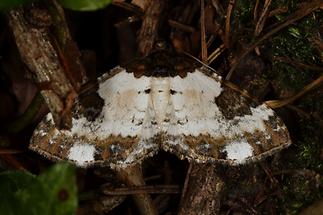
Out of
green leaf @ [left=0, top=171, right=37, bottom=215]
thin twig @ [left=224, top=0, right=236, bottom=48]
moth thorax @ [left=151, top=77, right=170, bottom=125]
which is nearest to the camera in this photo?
green leaf @ [left=0, top=171, right=37, bottom=215]

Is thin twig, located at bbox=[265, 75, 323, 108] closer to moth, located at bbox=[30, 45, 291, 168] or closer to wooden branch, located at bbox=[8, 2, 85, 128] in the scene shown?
moth, located at bbox=[30, 45, 291, 168]

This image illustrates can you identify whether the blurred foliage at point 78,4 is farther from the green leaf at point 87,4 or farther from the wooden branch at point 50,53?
the wooden branch at point 50,53

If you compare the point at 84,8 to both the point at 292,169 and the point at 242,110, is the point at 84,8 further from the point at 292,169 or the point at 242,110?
the point at 292,169

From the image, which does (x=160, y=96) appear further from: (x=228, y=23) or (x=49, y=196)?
(x=49, y=196)

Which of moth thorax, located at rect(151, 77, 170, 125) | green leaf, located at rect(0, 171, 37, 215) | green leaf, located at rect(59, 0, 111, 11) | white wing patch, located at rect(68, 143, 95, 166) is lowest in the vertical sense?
white wing patch, located at rect(68, 143, 95, 166)

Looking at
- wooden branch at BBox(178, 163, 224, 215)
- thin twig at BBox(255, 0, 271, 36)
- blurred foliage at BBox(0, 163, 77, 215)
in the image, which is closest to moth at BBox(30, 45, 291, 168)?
wooden branch at BBox(178, 163, 224, 215)

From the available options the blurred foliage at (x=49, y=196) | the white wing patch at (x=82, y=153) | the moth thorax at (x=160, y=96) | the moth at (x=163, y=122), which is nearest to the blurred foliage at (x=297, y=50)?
the moth at (x=163, y=122)

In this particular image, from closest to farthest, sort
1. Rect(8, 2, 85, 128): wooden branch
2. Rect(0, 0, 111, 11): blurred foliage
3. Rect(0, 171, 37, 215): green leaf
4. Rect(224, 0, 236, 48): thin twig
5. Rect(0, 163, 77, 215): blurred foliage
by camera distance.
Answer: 1. Rect(0, 163, 77, 215): blurred foliage
2. Rect(0, 0, 111, 11): blurred foliage
3. Rect(0, 171, 37, 215): green leaf
4. Rect(8, 2, 85, 128): wooden branch
5. Rect(224, 0, 236, 48): thin twig
